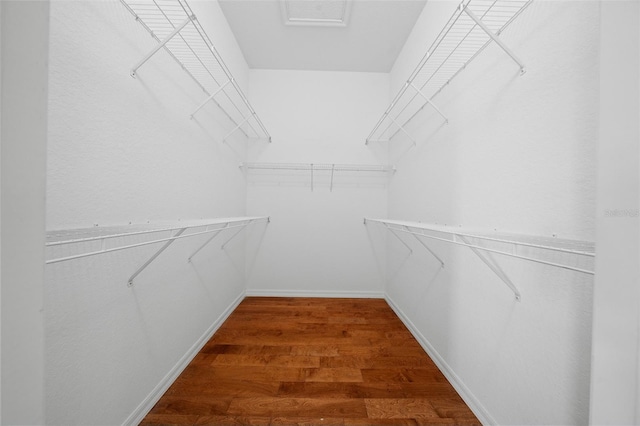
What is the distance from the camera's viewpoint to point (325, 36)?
6.84ft

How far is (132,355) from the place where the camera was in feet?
3.35

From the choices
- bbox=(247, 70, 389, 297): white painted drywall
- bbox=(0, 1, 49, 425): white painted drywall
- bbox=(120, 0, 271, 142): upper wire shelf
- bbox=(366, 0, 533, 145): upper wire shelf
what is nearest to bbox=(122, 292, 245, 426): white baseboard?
bbox=(247, 70, 389, 297): white painted drywall

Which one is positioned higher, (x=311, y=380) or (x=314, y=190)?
(x=314, y=190)

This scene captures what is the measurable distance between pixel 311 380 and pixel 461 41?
1882 mm

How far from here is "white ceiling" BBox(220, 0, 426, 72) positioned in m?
1.81

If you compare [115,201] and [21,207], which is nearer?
[21,207]

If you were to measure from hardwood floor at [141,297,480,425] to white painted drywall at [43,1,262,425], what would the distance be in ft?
Result: 0.67

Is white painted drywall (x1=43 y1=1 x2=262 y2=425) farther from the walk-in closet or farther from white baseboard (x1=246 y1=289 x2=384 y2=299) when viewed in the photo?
white baseboard (x1=246 y1=289 x2=384 y2=299)

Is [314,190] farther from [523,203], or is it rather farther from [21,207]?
[21,207]

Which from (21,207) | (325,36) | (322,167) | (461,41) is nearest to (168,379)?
(21,207)

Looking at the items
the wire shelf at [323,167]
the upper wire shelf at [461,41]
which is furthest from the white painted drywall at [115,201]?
the upper wire shelf at [461,41]

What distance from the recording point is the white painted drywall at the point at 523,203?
72 cm

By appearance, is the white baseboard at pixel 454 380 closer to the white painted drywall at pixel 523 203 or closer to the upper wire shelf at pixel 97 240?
the white painted drywall at pixel 523 203

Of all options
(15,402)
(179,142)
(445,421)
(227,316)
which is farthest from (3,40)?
(227,316)
